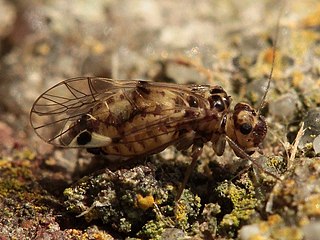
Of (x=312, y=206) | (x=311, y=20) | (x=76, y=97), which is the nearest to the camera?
(x=312, y=206)

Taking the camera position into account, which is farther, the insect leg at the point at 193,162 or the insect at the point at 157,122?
the insect at the point at 157,122

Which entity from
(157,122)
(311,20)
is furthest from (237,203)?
(311,20)

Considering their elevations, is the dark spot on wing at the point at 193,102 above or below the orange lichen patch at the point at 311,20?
below

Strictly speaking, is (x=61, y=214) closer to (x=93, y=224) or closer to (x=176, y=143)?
(x=93, y=224)

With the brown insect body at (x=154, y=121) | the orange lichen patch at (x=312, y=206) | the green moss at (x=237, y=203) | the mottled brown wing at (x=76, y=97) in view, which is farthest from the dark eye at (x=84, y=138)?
the orange lichen patch at (x=312, y=206)

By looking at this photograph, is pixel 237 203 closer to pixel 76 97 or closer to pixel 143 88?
pixel 143 88

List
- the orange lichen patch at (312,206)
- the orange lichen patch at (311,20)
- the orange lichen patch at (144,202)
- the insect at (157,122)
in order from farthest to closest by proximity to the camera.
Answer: the orange lichen patch at (311,20), the insect at (157,122), the orange lichen patch at (144,202), the orange lichen patch at (312,206)

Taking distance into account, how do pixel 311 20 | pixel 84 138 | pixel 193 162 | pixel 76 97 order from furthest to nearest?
pixel 311 20 → pixel 76 97 → pixel 84 138 → pixel 193 162

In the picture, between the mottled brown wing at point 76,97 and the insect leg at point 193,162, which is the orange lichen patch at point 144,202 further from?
the mottled brown wing at point 76,97
